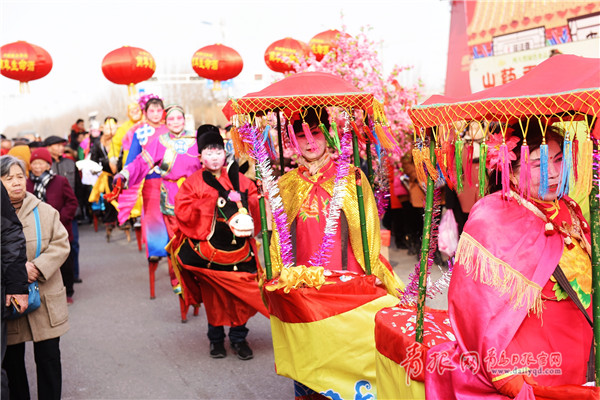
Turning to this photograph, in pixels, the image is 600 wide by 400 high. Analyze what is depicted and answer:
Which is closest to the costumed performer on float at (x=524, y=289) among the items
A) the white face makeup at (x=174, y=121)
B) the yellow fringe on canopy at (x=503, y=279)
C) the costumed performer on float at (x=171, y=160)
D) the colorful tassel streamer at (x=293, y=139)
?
the yellow fringe on canopy at (x=503, y=279)

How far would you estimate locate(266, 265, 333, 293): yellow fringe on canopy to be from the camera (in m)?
3.89

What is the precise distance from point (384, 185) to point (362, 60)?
12.2ft

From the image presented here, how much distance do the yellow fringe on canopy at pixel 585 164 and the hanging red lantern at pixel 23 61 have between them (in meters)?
9.17

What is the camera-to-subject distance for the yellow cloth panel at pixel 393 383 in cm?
285

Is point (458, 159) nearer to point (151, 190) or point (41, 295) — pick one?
point (41, 295)

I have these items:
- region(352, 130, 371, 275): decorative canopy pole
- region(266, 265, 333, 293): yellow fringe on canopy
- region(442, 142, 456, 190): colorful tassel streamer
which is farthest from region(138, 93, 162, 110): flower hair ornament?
region(442, 142, 456, 190): colorful tassel streamer

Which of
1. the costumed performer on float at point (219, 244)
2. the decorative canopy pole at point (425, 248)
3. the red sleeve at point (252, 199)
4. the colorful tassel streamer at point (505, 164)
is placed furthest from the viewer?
the red sleeve at point (252, 199)

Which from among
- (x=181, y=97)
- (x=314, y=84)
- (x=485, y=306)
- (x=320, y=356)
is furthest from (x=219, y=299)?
(x=181, y=97)

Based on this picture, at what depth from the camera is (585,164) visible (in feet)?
7.41

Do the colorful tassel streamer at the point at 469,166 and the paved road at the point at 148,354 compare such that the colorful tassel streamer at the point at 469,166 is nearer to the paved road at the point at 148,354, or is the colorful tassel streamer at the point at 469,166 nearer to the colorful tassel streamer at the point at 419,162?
the colorful tassel streamer at the point at 419,162

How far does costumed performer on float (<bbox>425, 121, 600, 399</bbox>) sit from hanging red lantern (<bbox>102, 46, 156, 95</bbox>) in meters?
8.30

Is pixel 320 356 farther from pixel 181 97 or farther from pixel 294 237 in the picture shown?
pixel 181 97

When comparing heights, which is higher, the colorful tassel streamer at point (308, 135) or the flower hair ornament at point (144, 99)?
the flower hair ornament at point (144, 99)

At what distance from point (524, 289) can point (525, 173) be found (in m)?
0.43
